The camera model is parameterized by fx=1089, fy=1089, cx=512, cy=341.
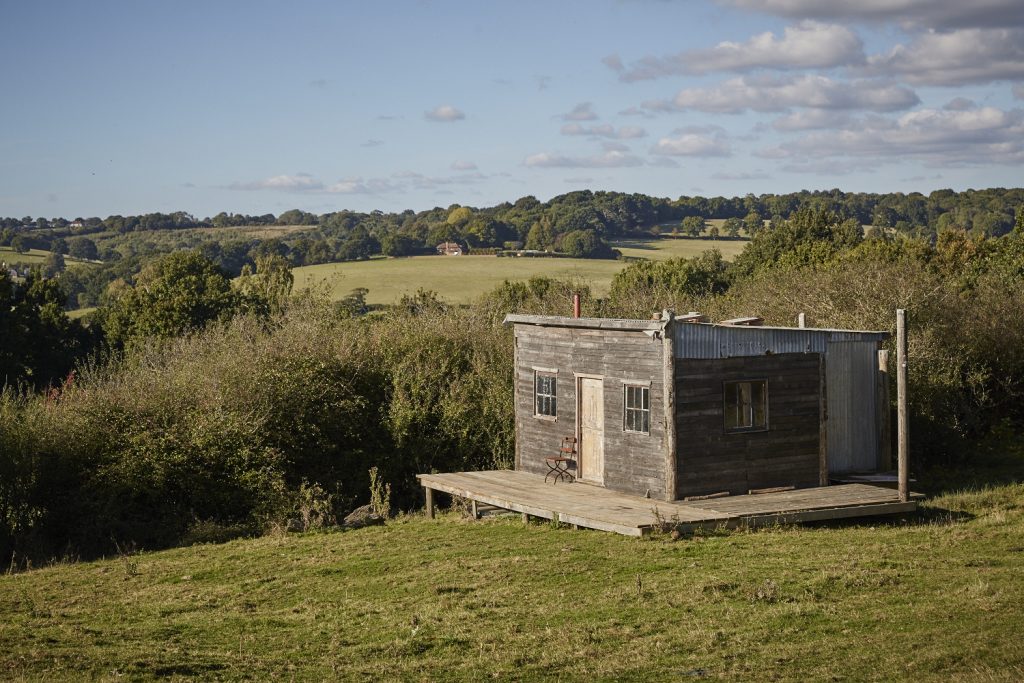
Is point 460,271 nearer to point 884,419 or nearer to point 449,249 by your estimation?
point 449,249

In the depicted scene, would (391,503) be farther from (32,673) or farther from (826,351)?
(32,673)

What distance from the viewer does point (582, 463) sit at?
2019 cm

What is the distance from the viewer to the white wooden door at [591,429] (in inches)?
774

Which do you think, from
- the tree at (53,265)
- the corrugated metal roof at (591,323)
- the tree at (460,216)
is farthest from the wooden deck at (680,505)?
→ the tree at (460,216)

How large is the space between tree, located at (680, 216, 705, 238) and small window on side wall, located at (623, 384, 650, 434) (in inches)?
3268

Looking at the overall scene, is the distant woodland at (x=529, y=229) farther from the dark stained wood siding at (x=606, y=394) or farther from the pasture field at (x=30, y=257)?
the dark stained wood siding at (x=606, y=394)

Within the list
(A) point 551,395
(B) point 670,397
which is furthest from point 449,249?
(B) point 670,397

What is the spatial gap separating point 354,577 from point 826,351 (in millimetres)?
9208

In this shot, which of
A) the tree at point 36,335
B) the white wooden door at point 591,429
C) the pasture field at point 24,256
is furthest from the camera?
the pasture field at point 24,256

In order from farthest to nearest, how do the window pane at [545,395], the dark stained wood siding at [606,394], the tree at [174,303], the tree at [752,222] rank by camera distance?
the tree at [752,222] → the tree at [174,303] → the window pane at [545,395] → the dark stained wood siding at [606,394]

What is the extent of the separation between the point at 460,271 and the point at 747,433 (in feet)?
201

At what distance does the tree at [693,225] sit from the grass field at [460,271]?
6.09 metres

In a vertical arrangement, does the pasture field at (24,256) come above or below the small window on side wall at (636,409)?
above

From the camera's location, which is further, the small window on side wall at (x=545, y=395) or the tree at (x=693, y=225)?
the tree at (x=693, y=225)
